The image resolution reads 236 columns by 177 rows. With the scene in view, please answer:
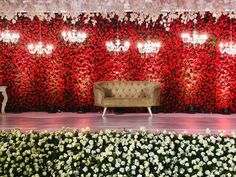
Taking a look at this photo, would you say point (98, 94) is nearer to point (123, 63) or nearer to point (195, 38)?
point (123, 63)

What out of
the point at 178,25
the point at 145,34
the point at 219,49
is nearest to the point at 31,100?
the point at 145,34

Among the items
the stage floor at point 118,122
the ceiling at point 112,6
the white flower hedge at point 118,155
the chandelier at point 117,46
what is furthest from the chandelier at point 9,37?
the white flower hedge at point 118,155

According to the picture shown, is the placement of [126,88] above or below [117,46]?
below

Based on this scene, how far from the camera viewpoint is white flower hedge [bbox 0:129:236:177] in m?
6.73

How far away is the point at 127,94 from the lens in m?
11.9

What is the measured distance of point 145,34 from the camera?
1212 cm

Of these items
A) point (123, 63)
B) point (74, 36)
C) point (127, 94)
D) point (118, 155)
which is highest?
point (74, 36)

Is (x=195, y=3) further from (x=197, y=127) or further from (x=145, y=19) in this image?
(x=197, y=127)

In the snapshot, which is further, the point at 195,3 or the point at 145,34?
the point at 145,34

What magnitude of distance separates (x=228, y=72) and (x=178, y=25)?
6.10ft

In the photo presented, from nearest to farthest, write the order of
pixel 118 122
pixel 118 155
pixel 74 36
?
1. pixel 118 155
2. pixel 118 122
3. pixel 74 36

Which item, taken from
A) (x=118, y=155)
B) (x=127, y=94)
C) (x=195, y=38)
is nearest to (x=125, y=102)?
(x=127, y=94)

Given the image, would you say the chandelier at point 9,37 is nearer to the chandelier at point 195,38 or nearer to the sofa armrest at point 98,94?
the sofa armrest at point 98,94

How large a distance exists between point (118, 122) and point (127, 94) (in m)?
2.20
